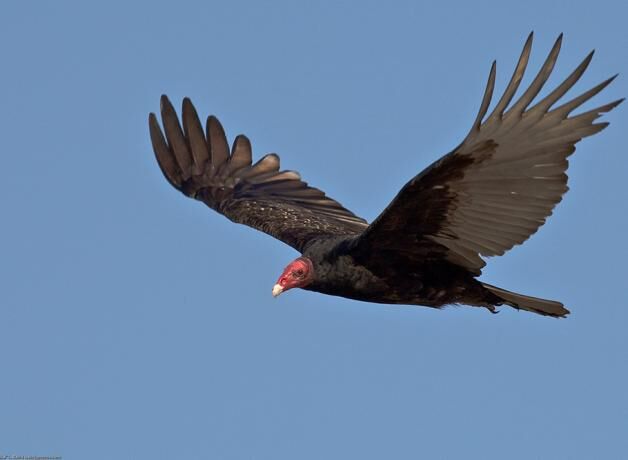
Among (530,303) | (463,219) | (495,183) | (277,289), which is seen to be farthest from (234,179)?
(495,183)

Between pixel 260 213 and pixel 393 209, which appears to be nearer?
pixel 393 209

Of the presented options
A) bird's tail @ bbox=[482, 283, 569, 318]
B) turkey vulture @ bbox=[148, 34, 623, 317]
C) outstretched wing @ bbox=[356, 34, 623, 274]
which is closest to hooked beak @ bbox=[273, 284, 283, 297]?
turkey vulture @ bbox=[148, 34, 623, 317]

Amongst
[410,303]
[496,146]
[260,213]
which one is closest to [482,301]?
[410,303]

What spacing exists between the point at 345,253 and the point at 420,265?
18.9 inches

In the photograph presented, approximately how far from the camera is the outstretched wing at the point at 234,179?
9.69 m

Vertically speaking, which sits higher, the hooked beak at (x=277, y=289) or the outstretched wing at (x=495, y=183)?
the outstretched wing at (x=495, y=183)

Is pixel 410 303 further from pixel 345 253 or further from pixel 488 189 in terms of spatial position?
pixel 488 189

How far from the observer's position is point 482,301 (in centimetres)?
802

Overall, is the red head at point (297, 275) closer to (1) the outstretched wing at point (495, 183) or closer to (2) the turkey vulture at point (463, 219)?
(2) the turkey vulture at point (463, 219)

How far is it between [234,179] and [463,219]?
3.44 meters

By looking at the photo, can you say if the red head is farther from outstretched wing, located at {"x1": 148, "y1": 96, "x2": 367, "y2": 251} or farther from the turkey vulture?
outstretched wing, located at {"x1": 148, "y1": 96, "x2": 367, "y2": 251}

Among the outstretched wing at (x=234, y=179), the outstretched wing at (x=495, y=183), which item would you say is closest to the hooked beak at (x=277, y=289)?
the outstretched wing at (x=495, y=183)

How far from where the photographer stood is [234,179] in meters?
10.3

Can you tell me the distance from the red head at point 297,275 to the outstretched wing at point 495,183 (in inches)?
18.5
